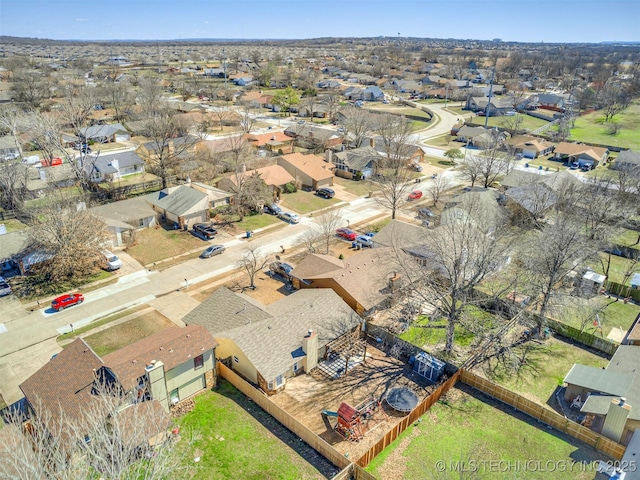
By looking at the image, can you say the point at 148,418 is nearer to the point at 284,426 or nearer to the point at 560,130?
the point at 284,426

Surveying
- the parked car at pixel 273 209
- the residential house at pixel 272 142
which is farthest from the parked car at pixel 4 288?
the residential house at pixel 272 142

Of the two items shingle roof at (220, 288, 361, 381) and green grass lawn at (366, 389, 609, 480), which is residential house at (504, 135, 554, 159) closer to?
shingle roof at (220, 288, 361, 381)

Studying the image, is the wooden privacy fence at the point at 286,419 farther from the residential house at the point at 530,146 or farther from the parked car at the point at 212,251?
the residential house at the point at 530,146

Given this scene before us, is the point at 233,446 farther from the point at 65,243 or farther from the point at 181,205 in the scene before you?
the point at 181,205

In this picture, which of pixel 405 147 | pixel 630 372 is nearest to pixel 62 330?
pixel 630 372

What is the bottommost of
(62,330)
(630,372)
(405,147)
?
(62,330)

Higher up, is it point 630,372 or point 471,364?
point 630,372
